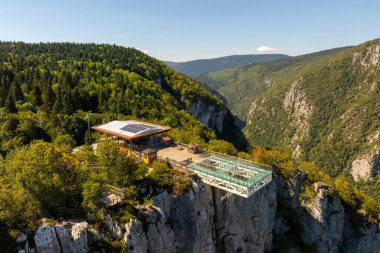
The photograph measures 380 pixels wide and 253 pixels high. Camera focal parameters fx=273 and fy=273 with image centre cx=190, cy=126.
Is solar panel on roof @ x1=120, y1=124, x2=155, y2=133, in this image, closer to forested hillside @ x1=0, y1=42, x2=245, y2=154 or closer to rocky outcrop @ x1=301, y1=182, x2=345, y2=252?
forested hillside @ x1=0, y1=42, x2=245, y2=154

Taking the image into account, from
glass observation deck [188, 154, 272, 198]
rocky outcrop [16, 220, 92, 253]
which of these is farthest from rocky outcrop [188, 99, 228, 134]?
rocky outcrop [16, 220, 92, 253]

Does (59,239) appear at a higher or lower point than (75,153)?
lower

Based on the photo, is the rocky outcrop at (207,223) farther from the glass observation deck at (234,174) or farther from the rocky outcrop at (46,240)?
the rocky outcrop at (46,240)

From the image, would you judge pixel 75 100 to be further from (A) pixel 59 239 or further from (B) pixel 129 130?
(A) pixel 59 239

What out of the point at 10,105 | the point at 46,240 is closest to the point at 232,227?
the point at 46,240

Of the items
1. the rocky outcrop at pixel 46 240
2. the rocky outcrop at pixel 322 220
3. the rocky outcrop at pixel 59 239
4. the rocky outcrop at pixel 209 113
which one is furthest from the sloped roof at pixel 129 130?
the rocky outcrop at pixel 209 113
